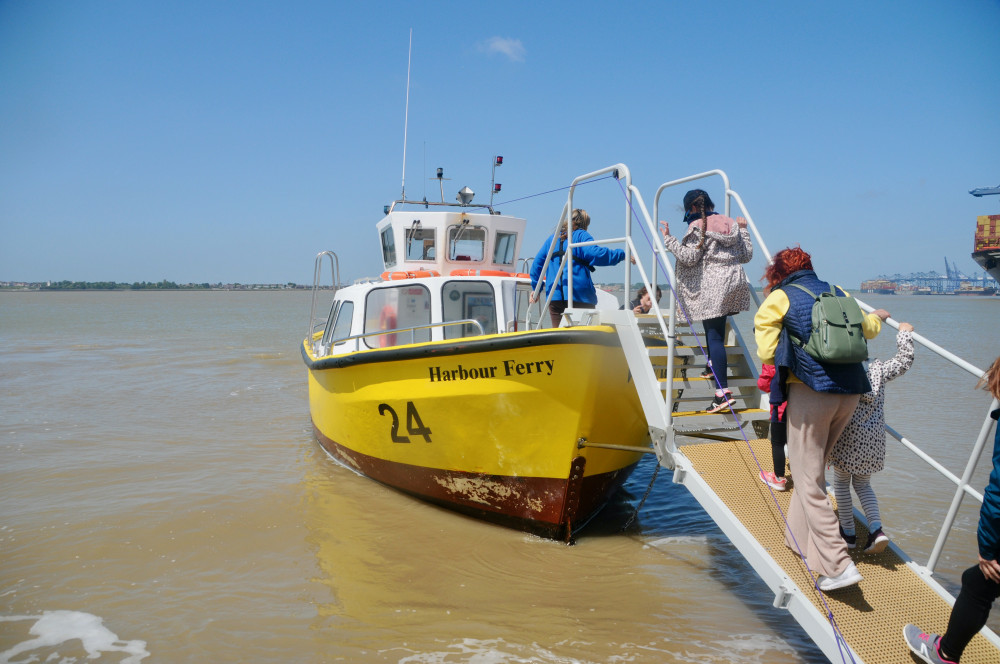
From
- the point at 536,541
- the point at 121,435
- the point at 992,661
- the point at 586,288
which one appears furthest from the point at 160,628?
the point at 121,435

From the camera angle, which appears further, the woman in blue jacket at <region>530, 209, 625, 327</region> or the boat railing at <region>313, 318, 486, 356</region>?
the boat railing at <region>313, 318, 486, 356</region>

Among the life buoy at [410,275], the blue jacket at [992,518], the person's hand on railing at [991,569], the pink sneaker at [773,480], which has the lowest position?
the pink sneaker at [773,480]

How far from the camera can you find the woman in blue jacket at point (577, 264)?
549 centimetres

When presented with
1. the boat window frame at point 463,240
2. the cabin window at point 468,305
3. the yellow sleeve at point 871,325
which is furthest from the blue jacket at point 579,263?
the yellow sleeve at point 871,325

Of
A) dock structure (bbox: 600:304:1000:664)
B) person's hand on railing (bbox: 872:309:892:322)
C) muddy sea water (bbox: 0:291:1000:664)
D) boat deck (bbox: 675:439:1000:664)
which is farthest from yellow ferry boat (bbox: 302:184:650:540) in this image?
person's hand on railing (bbox: 872:309:892:322)

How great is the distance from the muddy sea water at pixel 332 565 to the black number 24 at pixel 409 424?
23.5 inches

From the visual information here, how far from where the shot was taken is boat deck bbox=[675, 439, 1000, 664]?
3252 millimetres

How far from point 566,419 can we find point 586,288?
1.28 metres

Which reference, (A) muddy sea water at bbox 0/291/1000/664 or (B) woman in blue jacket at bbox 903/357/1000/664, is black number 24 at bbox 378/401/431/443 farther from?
(B) woman in blue jacket at bbox 903/357/1000/664

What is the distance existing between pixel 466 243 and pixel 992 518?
6.22 metres

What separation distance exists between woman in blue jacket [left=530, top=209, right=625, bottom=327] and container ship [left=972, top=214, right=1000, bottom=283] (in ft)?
119

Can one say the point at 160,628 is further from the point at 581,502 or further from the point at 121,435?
the point at 121,435

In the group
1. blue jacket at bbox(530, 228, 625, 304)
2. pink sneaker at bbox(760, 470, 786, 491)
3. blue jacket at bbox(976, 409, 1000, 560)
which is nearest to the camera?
blue jacket at bbox(976, 409, 1000, 560)

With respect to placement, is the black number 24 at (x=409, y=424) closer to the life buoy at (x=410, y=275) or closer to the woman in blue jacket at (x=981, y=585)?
the life buoy at (x=410, y=275)
